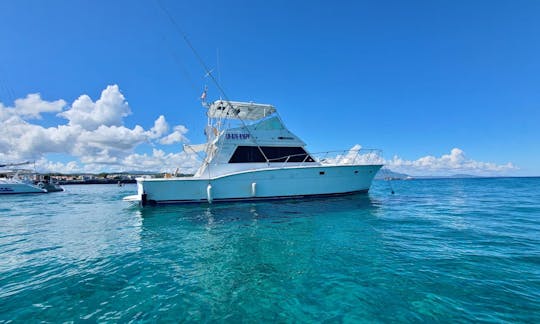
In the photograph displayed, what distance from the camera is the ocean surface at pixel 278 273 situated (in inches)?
104

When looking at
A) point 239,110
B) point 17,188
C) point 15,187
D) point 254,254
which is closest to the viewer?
point 254,254

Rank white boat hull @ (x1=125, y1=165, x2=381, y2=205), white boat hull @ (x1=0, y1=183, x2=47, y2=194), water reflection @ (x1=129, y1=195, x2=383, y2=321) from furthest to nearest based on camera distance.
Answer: white boat hull @ (x1=0, y1=183, x2=47, y2=194)
white boat hull @ (x1=125, y1=165, x2=381, y2=205)
water reflection @ (x1=129, y1=195, x2=383, y2=321)

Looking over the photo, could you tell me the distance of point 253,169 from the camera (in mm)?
12266

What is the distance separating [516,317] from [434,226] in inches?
179

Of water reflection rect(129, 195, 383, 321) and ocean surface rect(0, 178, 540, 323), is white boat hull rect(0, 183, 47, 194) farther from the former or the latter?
water reflection rect(129, 195, 383, 321)

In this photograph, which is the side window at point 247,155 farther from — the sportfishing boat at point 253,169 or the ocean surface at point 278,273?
the ocean surface at point 278,273

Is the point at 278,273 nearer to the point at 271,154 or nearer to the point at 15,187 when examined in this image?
the point at 271,154

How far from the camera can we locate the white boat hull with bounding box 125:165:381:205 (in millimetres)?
11320

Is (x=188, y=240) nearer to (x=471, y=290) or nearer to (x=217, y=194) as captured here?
(x=471, y=290)

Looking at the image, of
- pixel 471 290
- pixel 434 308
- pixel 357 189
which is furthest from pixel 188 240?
pixel 357 189

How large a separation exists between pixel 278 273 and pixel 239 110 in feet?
33.6

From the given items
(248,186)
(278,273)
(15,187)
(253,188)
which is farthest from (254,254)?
Answer: (15,187)

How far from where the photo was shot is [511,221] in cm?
716

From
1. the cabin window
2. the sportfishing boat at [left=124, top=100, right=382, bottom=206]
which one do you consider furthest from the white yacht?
the cabin window
